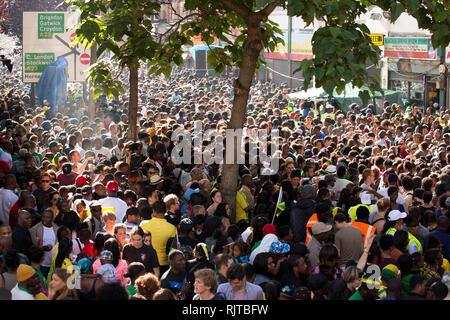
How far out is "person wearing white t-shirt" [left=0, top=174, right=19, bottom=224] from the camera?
980 cm

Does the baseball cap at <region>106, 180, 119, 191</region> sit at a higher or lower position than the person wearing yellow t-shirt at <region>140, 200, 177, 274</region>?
higher

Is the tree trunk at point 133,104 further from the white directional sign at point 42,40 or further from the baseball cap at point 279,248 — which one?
the white directional sign at point 42,40

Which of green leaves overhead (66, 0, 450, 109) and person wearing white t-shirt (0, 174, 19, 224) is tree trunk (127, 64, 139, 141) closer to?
green leaves overhead (66, 0, 450, 109)

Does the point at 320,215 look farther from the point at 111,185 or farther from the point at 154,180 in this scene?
the point at 154,180

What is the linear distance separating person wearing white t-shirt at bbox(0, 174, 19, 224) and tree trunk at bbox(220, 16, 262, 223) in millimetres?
3079

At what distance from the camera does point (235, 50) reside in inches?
430

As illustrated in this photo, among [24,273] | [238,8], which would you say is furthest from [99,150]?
[24,273]

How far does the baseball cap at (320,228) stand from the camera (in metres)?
8.17

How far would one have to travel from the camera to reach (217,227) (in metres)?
8.34

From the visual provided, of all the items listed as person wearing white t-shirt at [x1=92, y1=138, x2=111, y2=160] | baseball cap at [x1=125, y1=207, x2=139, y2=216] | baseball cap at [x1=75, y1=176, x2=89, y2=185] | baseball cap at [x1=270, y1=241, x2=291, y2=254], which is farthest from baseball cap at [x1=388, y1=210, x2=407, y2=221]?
person wearing white t-shirt at [x1=92, y1=138, x2=111, y2=160]

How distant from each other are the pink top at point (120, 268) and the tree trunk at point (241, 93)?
3083mm

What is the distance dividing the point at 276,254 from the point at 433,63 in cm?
2090

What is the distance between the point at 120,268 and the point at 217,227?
5.07ft

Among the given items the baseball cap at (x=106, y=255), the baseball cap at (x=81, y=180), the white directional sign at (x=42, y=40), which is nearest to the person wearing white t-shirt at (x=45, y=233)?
the baseball cap at (x=106, y=255)
